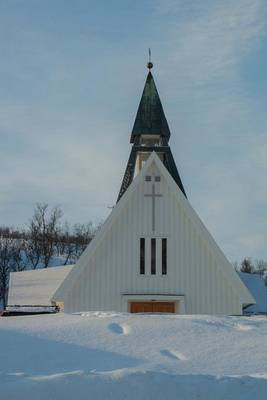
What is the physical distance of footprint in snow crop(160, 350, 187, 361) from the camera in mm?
6172

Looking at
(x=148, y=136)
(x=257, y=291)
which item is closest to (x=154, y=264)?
(x=148, y=136)

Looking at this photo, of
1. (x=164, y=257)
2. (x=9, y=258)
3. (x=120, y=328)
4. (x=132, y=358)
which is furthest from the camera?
(x=9, y=258)

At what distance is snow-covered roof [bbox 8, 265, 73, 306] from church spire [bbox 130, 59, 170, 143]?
22.1ft

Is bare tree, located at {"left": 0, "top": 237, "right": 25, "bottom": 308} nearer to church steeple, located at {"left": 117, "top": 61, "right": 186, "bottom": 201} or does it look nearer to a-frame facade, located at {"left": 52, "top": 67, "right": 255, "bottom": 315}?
church steeple, located at {"left": 117, "top": 61, "right": 186, "bottom": 201}

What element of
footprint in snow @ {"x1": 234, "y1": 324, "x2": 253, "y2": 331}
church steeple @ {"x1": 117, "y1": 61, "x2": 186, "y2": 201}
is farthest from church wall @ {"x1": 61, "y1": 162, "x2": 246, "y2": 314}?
footprint in snow @ {"x1": 234, "y1": 324, "x2": 253, "y2": 331}

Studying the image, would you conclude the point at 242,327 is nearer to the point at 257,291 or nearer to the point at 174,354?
the point at 174,354

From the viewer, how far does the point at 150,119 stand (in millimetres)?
22203

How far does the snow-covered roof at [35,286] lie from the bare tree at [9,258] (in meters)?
26.6

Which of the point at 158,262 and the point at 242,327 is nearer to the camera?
the point at 242,327

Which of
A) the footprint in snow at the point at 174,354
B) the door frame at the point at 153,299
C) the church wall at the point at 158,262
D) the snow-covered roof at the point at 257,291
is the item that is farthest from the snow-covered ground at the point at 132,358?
the snow-covered roof at the point at 257,291

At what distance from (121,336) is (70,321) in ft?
3.41

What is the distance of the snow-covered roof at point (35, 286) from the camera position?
24.0 metres

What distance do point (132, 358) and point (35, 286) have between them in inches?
773

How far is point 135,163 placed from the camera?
851 inches
